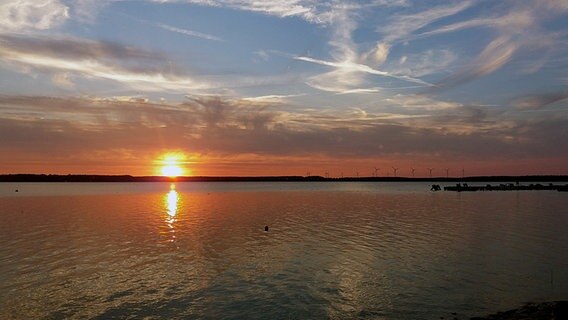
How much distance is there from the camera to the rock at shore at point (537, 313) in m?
20.4

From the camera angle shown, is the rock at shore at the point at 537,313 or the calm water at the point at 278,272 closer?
the rock at shore at the point at 537,313

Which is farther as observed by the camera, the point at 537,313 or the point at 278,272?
the point at 278,272

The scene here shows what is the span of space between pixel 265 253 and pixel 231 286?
39.0 feet

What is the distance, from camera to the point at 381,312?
23.7 metres

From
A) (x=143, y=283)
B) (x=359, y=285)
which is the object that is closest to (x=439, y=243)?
(x=359, y=285)

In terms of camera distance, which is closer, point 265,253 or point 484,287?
point 484,287

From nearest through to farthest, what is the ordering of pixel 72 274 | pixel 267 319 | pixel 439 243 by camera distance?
1. pixel 267 319
2. pixel 72 274
3. pixel 439 243

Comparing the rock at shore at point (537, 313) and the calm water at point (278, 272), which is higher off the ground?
the rock at shore at point (537, 313)

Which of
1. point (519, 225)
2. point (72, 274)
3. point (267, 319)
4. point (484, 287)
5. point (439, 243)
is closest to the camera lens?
point (267, 319)

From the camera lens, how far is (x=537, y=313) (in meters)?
22.0

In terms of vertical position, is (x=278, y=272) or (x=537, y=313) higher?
(x=537, y=313)

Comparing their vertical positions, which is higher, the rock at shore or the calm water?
the rock at shore

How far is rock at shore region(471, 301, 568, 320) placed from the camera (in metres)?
20.4

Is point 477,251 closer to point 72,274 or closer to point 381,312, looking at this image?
point 381,312
